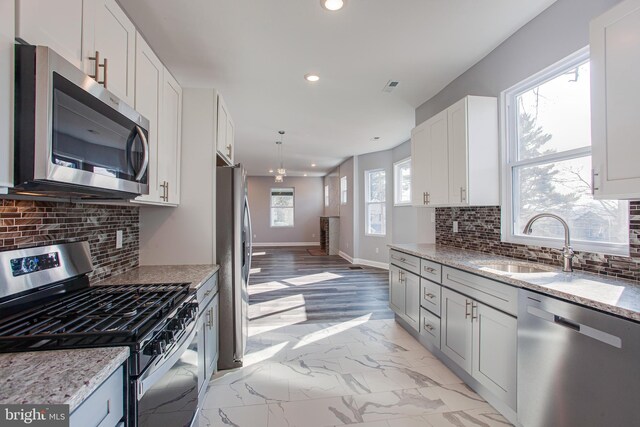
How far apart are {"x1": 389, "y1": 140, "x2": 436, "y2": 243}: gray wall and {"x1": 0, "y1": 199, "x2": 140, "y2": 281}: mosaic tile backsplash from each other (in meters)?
3.72

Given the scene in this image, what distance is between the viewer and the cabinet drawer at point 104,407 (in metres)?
0.75

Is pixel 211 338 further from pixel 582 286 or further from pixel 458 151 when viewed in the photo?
pixel 458 151

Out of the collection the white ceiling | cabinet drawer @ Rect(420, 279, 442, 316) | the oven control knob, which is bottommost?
cabinet drawer @ Rect(420, 279, 442, 316)

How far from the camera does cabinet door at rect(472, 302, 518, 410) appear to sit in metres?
1.72

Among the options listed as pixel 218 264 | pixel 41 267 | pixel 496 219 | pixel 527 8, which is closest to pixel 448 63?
pixel 527 8

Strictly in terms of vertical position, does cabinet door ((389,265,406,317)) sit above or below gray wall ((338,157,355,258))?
below

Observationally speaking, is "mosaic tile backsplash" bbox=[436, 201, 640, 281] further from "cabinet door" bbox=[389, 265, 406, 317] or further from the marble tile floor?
the marble tile floor

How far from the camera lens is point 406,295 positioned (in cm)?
306

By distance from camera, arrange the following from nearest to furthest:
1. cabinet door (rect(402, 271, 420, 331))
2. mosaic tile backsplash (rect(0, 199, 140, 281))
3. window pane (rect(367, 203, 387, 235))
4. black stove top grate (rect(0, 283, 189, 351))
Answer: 1. black stove top grate (rect(0, 283, 189, 351))
2. mosaic tile backsplash (rect(0, 199, 140, 281))
3. cabinet door (rect(402, 271, 420, 331))
4. window pane (rect(367, 203, 387, 235))

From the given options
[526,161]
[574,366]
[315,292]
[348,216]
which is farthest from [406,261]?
[348,216]

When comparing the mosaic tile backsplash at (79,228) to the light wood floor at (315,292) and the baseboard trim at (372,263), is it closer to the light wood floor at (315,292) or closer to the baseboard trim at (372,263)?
the light wood floor at (315,292)

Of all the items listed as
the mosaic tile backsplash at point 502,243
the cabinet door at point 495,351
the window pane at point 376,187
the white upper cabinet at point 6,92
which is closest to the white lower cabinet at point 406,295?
the mosaic tile backsplash at point 502,243

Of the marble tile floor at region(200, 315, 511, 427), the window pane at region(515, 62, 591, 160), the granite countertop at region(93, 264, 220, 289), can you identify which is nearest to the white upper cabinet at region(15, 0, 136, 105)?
the granite countertop at region(93, 264, 220, 289)

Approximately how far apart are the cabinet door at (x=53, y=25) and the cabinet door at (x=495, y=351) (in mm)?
2493
